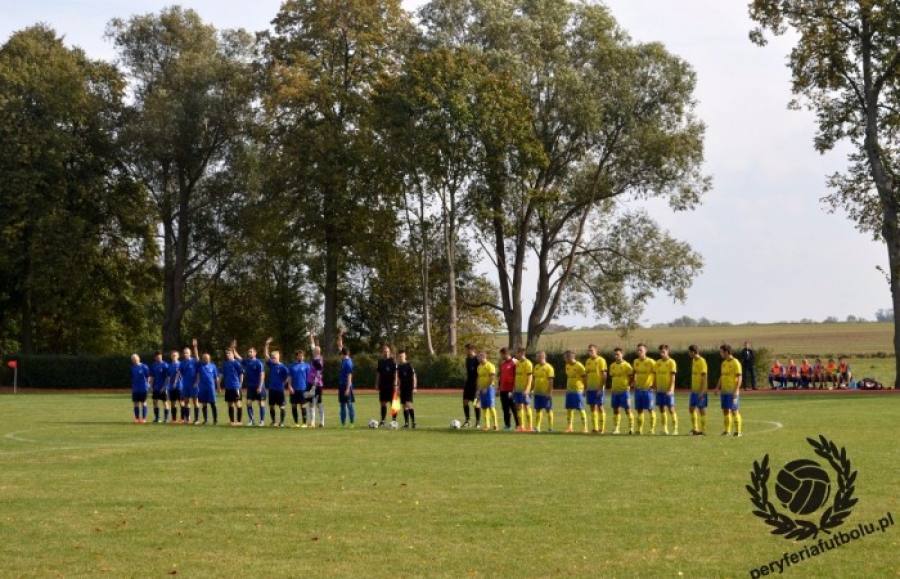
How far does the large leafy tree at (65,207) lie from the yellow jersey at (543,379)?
132 ft

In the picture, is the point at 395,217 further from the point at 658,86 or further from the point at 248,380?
the point at 248,380

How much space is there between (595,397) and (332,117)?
35537mm

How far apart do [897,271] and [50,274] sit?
1641 inches

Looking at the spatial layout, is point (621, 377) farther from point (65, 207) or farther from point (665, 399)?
point (65, 207)

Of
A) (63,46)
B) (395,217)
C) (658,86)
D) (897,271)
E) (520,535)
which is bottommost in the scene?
(520,535)

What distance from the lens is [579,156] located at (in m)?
65.6

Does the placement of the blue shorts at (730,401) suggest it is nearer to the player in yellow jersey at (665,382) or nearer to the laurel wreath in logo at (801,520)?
the player in yellow jersey at (665,382)

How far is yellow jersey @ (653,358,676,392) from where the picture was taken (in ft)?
90.4

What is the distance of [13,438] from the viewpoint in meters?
27.0

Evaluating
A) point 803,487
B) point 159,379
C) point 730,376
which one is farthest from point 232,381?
point 803,487

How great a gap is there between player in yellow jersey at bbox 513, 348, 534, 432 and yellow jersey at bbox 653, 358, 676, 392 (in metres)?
3.04

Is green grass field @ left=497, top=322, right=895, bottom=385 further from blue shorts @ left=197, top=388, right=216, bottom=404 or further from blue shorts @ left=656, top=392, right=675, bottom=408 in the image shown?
blue shorts @ left=656, top=392, right=675, bottom=408

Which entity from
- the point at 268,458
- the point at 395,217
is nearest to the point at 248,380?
the point at 268,458

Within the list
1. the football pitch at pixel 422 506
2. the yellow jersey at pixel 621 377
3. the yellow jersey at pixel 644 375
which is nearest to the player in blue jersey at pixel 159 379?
the football pitch at pixel 422 506
